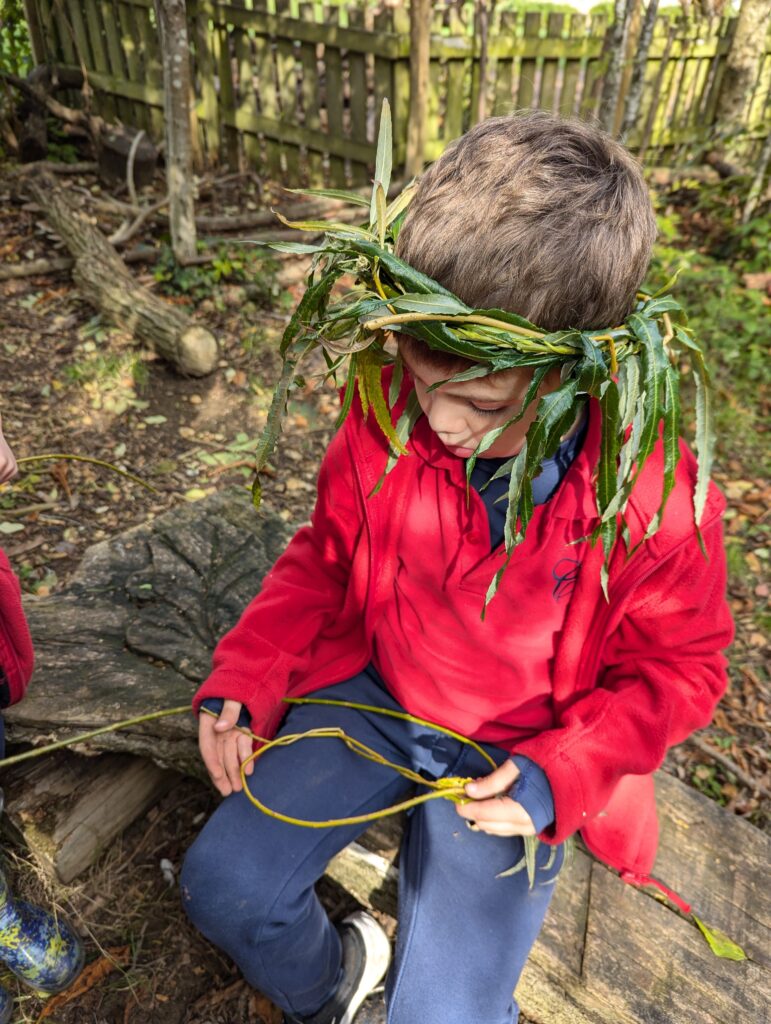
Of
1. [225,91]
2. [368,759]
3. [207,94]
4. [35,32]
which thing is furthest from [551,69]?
[368,759]

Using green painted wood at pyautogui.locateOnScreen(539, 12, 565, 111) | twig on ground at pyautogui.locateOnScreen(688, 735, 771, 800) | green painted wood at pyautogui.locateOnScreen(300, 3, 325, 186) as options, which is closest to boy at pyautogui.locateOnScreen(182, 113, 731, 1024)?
twig on ground at pyautogui.locateOnScreen(688, 735, 771, 800)

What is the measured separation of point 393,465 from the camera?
173 cm

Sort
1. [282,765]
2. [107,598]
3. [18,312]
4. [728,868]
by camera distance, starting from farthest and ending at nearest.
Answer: [18,312], [107,598], [728,868], [282,765]

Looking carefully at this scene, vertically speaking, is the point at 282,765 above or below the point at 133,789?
above

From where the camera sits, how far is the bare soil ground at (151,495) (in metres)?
2.29

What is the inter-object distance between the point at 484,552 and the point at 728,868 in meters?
1.17

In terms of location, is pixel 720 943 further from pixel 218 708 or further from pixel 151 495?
pixel 151 495

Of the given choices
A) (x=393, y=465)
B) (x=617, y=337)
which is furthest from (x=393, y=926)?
(x=617, y=337)

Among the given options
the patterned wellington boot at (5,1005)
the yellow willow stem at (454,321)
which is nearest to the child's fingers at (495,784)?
the yellow willow stem at (454,321)

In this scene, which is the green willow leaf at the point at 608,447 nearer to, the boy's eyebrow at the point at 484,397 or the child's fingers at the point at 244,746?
the boy's eyebrow at the point at 484,397

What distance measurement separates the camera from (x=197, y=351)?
14.7 ft

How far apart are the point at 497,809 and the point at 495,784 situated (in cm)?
6

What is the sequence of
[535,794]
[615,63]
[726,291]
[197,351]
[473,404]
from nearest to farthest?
[473,404], [535,794], [197,351], [615,63], [726,291]

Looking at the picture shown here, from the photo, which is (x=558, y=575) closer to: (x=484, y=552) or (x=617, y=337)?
(x=484, y=552)
